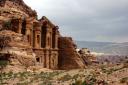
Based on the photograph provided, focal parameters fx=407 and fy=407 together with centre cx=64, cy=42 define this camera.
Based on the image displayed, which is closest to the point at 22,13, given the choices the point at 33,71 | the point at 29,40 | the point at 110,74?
the point at 29,40

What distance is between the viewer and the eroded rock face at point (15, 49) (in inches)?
1884

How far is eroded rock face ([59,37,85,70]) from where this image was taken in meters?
63.3

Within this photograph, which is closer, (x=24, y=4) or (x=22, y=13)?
(x=22, y=13)

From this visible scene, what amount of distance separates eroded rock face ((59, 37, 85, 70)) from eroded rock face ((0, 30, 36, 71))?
12769mm

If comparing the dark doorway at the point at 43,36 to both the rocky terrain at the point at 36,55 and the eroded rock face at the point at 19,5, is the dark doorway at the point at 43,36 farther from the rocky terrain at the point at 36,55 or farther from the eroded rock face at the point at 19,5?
the eroded rock face at the point at 19,5

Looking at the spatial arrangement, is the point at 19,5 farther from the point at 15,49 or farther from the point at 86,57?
the point at 15,49

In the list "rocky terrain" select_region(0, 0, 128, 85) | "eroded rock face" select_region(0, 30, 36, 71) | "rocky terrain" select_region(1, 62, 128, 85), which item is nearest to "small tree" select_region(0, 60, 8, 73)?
"rocky terrain" select_region(0, 0, 128, 85)

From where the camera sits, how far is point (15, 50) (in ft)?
161

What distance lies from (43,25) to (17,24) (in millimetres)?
7987

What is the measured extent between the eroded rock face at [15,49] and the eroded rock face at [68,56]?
1277 cm

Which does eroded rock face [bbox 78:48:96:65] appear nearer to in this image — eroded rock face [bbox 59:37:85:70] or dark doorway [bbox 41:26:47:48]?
eroded rock face [bbox 59:37:85:70]

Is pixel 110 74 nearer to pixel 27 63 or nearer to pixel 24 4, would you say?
pixel 27 63

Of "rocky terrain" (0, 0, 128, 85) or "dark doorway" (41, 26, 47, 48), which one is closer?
"rocky terrain" (0, 0, 128, 85)

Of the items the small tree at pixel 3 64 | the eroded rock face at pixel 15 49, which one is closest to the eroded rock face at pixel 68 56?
the eroded rock face at pixel 15 49
